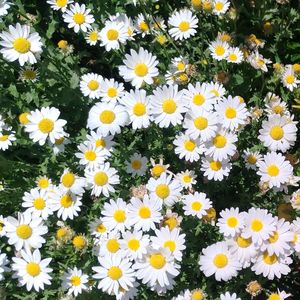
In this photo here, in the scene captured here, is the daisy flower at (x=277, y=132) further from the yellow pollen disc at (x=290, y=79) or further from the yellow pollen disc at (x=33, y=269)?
the yellow pollen disc at (x=33, y=269)

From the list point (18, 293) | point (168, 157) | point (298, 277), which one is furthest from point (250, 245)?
point (18, 293)

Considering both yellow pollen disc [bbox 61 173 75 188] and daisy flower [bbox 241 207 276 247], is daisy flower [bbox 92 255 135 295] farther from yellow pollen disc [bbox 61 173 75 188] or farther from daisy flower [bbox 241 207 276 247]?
daisy flower [bbox 241 207 276 247]

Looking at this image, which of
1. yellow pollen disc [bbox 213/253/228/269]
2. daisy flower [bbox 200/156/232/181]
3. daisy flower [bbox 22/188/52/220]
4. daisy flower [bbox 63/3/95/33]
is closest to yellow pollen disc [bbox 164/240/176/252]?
yellow pollen disc [bbox 213/253/228/269]

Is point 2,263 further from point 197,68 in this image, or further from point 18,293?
point 197,68

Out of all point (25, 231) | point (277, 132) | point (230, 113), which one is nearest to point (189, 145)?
point (230, 113)

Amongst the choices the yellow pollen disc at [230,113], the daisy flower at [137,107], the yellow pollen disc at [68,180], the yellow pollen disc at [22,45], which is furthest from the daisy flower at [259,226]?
the yellow pollen disc at [22,45]
